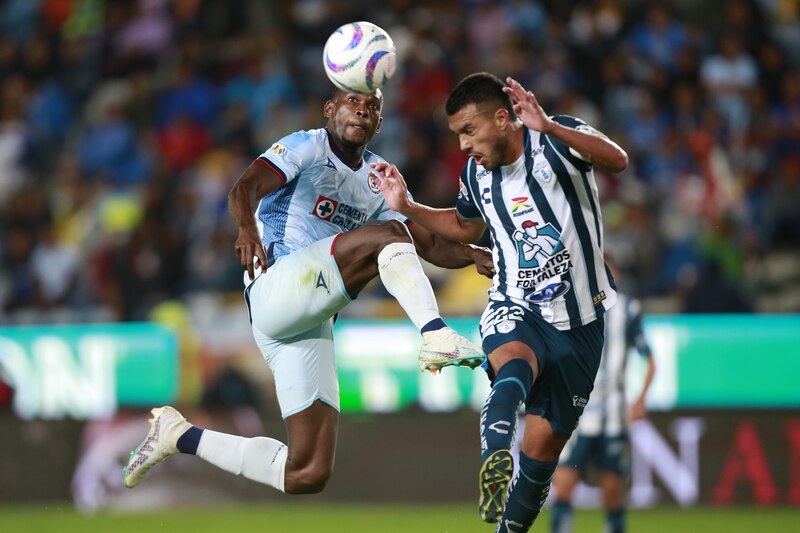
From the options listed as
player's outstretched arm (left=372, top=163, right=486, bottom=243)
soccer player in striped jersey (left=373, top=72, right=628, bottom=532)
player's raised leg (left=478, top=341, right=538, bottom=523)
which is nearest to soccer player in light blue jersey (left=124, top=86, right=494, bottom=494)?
player's outstretched arm (left=372, top=163, right=486, bottom=243)

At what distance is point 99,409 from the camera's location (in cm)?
1342

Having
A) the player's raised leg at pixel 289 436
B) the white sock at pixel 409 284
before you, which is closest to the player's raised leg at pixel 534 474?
the white sock at pixel 409 284

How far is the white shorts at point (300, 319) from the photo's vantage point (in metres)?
7.08

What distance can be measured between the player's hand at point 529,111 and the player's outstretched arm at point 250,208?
143 cm

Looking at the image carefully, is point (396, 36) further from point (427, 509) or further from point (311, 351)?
point (311, 351)

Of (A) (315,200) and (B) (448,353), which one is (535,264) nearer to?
(B) (448,353)

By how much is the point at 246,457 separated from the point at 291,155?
184 cm

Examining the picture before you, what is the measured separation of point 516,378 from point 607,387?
3643 mm

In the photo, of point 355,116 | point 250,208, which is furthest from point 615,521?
point 250,208

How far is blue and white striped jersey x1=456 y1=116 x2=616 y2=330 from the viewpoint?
695cm

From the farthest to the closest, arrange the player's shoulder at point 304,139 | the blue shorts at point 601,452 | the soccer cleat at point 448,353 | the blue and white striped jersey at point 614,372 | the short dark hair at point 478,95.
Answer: the blue and white striped jersey at point 614,372, the blue shorts at point 601,452, the player's shoulder at point 304,139, the short dark hair at point 478,95, the soccer cleat at point 448,353

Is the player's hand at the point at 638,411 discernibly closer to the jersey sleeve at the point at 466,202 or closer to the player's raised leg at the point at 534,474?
the player's raised leg at the point at 534,474

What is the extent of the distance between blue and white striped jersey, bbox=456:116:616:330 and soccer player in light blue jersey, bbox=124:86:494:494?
408 mm

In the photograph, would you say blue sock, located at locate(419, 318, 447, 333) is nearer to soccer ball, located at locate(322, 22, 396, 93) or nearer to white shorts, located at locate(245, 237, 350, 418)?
white shorts, located at locate(245, 237, 350, 418)
